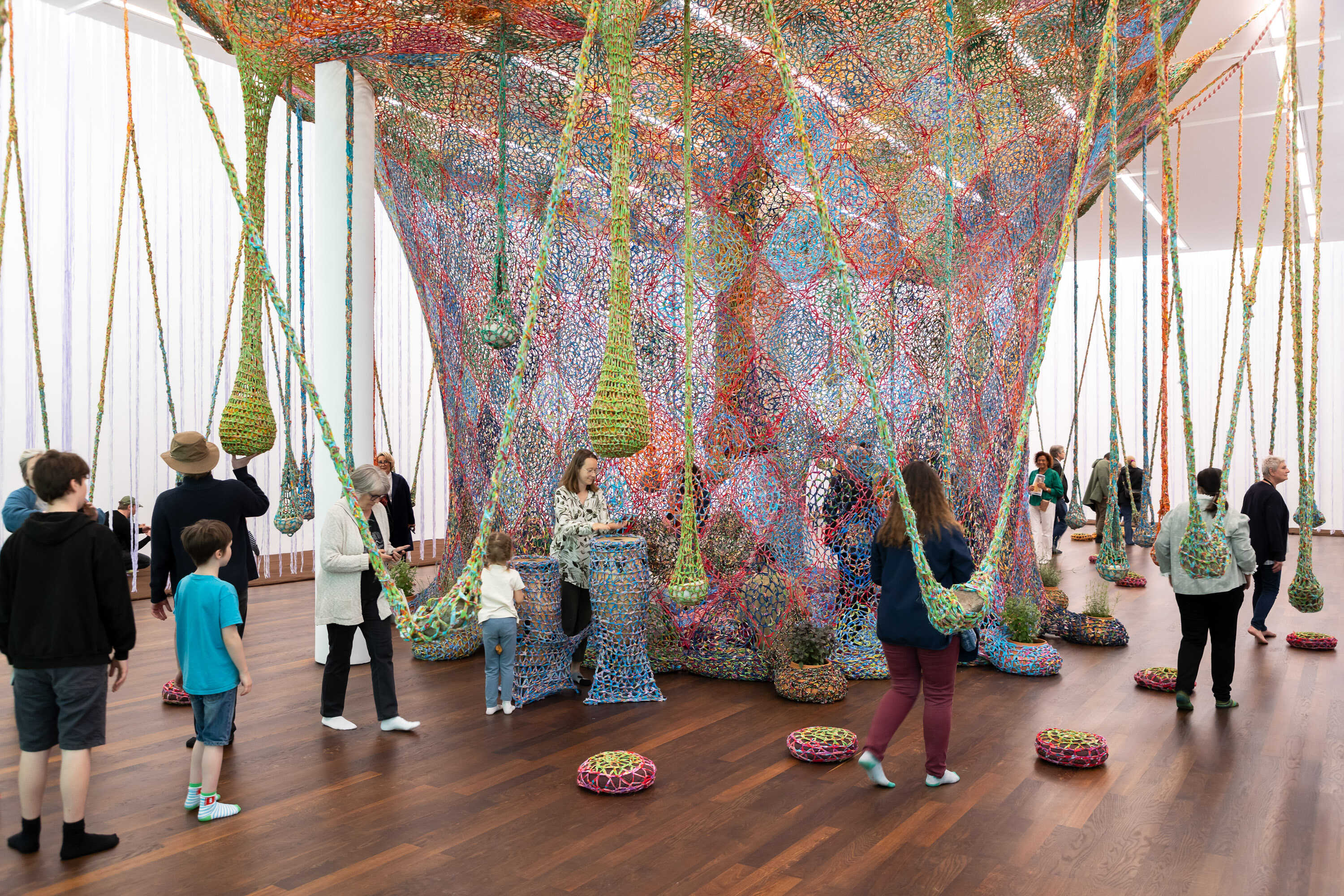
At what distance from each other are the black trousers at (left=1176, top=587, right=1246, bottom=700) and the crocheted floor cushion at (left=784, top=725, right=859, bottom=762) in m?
1.71

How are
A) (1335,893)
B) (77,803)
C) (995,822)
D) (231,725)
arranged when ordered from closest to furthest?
(1335,893) < (77,803) < (995,822) < (231,725)

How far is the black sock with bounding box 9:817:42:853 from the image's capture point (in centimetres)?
283

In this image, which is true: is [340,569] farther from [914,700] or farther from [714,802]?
[914,700]

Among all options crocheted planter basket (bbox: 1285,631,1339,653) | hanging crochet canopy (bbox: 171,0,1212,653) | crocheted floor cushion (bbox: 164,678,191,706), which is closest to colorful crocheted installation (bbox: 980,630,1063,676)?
hanging crochet canopy (bbox: 171,0,1212,653)

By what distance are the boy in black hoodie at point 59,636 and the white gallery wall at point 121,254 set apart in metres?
4.10

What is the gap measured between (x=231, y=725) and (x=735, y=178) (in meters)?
3.57

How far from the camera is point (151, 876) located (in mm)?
2680

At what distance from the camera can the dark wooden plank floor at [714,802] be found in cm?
269

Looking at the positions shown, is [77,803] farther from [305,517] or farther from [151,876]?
[305,517]

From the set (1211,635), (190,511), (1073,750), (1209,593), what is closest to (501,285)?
(190,511)

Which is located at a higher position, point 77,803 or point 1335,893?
point 77,803

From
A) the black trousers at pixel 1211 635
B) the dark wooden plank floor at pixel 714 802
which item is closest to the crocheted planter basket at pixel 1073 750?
the dark wooden plank floor at pixel 714 802

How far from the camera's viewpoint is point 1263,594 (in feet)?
19.2

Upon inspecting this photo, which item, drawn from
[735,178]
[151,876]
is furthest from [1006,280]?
[151,876]
